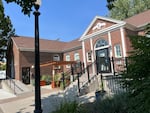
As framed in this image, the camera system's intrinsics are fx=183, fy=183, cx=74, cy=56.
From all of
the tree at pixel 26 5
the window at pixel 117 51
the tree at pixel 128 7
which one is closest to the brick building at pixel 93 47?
the window at pixel 117 51

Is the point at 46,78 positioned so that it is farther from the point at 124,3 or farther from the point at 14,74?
the point at 124,3

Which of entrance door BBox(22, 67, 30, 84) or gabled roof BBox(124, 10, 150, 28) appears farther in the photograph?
entrance door BBox(22, 67, 30, 84)

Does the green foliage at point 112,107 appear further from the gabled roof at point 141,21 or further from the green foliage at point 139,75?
the gabled roof at point 141,21

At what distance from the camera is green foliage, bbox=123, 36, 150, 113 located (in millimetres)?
3828

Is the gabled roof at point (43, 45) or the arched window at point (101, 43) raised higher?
the gabled roof at point (43, 45)

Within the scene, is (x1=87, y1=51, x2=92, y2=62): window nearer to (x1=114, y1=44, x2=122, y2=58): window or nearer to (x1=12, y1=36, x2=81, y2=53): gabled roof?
(x1=114, y1=44, x2=122, y2=58): window

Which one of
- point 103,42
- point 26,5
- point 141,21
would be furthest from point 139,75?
point 141,21

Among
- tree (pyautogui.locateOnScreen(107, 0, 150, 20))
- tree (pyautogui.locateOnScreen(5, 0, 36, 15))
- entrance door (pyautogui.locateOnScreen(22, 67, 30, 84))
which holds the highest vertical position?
tree (pyautogui.locateOnScreen(107, 0, 150, 20))

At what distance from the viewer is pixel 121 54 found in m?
18.6

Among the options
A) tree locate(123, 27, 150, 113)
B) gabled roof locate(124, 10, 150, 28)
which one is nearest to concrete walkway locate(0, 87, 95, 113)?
tree locate(123, 27, 150, 113)

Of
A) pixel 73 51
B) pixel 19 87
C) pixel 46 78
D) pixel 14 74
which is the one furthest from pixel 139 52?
pixel 14 74

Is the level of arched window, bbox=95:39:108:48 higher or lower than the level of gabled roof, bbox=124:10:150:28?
lower

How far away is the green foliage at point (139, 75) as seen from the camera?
3.83 m

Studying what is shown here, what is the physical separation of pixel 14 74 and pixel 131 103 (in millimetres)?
26845
